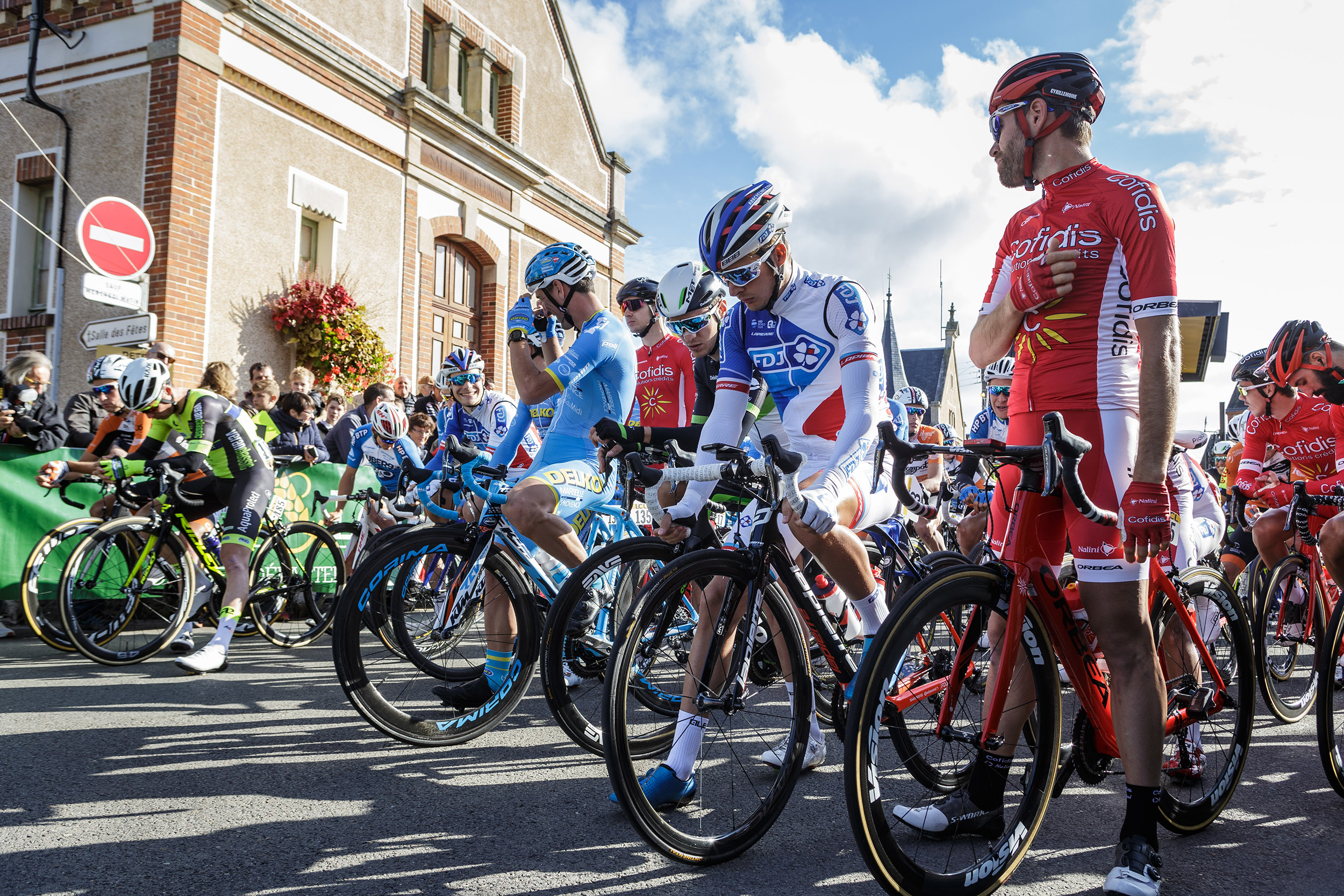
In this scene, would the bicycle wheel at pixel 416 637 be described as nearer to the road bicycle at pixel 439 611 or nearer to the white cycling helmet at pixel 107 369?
the road bicycle at pixel 439 611

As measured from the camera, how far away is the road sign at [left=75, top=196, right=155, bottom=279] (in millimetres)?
7824

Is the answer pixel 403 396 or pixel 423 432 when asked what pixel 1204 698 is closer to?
pixel 423 432

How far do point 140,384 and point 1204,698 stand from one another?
19.8 feet

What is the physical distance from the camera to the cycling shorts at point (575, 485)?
4.13 metres

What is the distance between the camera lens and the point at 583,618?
3.42 meters

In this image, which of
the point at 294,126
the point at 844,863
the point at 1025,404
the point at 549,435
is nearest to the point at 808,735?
the point at 844,863

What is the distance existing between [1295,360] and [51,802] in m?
5.72

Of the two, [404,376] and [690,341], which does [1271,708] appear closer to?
[690,341]

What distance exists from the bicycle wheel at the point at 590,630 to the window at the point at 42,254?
39.8ft

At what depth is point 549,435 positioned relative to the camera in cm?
446

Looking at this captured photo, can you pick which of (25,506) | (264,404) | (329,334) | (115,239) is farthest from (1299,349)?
(329,334)

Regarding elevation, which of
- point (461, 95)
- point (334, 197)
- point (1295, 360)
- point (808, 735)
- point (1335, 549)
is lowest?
point (808, 735)

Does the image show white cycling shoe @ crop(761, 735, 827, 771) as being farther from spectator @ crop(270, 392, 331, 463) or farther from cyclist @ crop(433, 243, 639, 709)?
spectator @ crop(270, 392, 331, 463)

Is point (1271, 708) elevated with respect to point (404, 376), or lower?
lower
